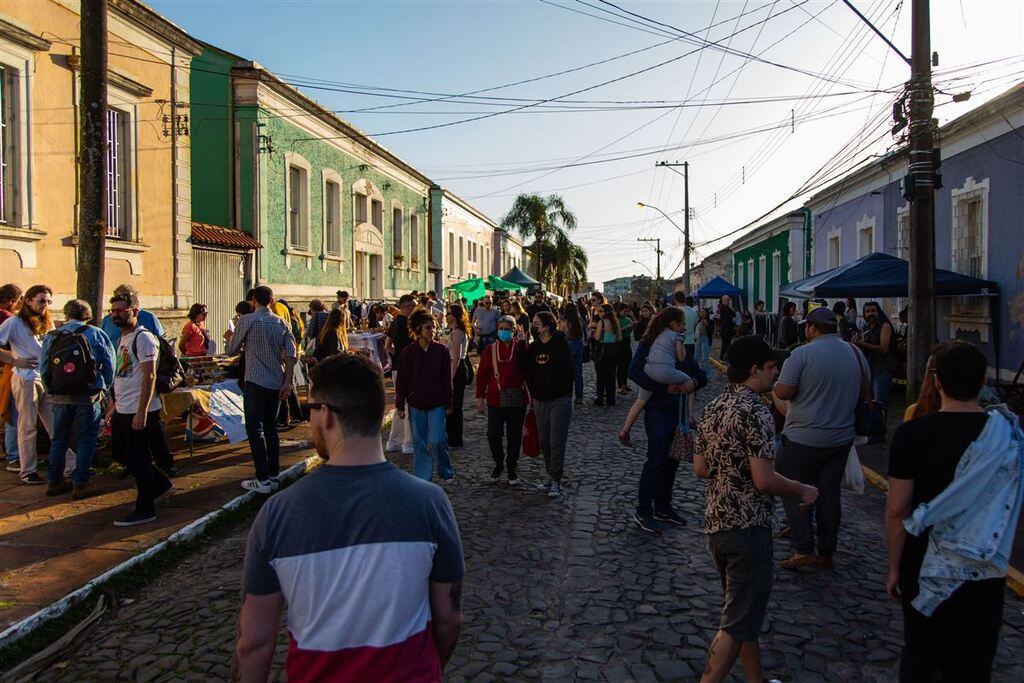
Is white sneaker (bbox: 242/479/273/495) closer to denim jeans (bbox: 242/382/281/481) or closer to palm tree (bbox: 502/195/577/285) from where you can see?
denim jeans (bbox: 242/382/281/481)

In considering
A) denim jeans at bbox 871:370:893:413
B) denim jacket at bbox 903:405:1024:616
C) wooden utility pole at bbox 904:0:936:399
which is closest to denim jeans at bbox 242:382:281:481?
denim jacket at bbox 903:405:1024:616

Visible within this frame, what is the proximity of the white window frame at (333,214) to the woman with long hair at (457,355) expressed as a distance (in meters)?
12.8

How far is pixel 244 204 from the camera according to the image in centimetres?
1744

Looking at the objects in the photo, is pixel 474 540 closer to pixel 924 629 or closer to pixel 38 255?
pixel 924 629

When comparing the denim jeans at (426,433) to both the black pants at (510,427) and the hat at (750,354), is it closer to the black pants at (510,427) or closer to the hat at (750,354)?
the black pants at (510,427)

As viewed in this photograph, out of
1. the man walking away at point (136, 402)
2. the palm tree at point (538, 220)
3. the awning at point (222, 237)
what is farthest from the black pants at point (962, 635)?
the palm tree at point (538, 220)

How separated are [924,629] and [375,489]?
231 centimetres

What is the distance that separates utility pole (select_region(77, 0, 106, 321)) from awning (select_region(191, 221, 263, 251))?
6668 millimetres

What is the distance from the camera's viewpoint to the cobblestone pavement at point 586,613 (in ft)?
13.1

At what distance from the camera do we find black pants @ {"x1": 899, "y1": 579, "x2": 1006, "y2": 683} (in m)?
2.89

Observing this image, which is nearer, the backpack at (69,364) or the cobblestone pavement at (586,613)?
the cobblestone pavement at (586,613)

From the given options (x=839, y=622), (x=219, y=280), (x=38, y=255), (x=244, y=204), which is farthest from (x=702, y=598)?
(x=244, y=204)

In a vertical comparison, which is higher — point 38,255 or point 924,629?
point 38,255

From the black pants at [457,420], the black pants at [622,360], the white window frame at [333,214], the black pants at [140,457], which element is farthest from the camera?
the white window frame at [333,214]
